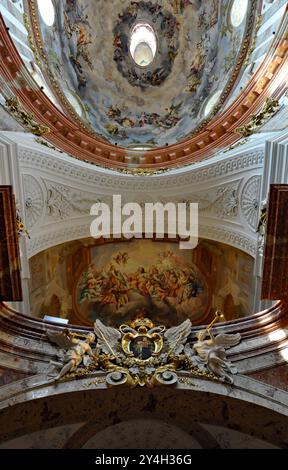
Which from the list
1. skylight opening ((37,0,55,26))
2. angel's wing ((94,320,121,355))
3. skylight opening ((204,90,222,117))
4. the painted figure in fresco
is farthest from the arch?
skylight opening ((37,0,55,26))

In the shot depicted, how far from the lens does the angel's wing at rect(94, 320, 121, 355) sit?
535 cm

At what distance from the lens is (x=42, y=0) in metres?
14.0

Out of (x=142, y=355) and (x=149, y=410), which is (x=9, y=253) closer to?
(x=142, y=355)

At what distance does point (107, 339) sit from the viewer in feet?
18.2

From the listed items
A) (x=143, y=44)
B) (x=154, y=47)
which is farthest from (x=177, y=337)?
(x=143, y=44)

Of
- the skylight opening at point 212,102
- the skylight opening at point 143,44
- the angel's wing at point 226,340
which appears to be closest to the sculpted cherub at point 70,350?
the angel's wing at point 226,340

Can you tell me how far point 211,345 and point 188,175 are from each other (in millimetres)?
5623

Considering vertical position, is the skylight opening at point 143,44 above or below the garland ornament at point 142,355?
above

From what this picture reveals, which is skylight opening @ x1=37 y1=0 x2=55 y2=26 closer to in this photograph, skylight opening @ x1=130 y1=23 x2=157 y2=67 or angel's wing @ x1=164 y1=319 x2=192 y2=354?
skylight opening @ x1=130 y1=23 x2=157 y2=67

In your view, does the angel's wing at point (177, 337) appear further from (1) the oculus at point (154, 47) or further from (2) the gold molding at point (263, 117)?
(1) the oculus at point (154, 47)

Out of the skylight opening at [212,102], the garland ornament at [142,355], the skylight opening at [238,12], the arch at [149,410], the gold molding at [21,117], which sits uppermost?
the skylight opening at [238,12]

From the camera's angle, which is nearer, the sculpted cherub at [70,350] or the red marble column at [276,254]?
the sculpted cherub at [70,350]

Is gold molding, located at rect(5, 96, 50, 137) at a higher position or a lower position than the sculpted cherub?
higher

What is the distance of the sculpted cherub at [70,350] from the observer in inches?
196
